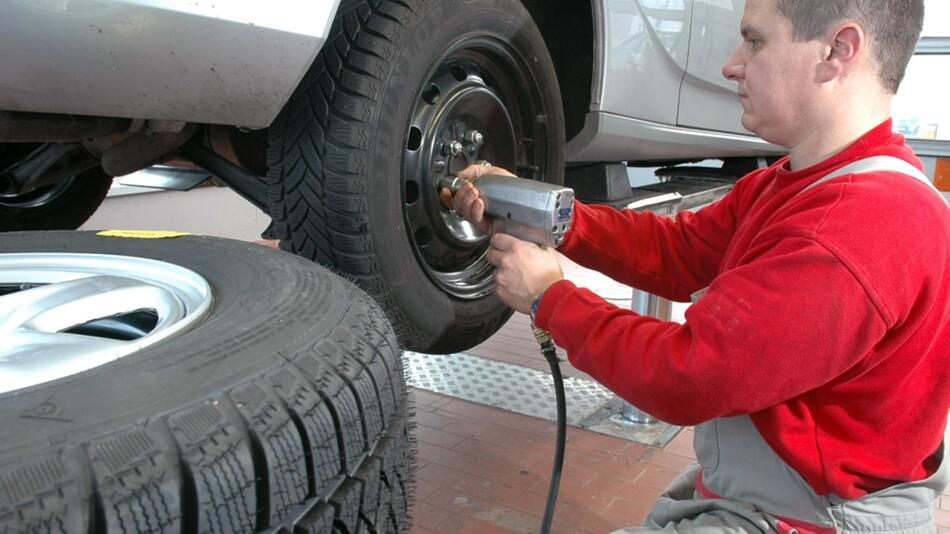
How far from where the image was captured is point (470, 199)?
1.30m

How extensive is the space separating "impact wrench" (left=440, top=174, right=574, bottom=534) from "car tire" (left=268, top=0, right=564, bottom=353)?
0.44 feet

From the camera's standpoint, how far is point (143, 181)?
188 cm

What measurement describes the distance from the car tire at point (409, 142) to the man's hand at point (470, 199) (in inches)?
1.1

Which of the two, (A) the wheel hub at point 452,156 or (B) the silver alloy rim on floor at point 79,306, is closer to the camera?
(B) the silver alloy rim on floor at point 79,306

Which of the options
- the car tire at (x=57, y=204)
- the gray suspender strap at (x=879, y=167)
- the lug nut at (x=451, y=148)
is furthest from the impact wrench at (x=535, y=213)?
the car tire at (x=57, y=204)

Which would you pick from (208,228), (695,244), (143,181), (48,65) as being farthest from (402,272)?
(208,228)

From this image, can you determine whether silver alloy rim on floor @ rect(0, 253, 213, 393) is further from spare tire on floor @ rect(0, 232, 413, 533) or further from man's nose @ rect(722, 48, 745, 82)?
man's nose @ rect(722, 48, 745, 82)

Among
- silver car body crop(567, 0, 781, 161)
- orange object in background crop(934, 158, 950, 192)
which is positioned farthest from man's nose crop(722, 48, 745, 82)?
orange object in background crop(934, 158, 950, 192)

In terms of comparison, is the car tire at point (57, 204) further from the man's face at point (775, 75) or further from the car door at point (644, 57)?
the man's face at point (775, 75)

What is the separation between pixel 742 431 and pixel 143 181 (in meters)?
1.47

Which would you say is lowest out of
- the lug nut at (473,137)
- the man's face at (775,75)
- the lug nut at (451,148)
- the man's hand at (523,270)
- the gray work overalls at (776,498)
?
the gray work overalls at (776,498)

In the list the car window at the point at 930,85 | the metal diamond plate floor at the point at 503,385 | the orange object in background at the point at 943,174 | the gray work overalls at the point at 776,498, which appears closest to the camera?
the gray work overalls at the point at 776,498

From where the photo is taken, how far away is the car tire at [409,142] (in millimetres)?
1164

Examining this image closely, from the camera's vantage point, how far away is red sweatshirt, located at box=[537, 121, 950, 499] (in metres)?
0.83
